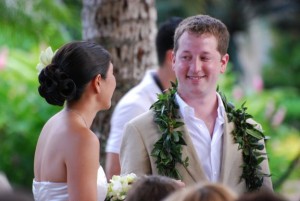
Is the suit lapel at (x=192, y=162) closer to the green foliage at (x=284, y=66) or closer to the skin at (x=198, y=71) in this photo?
the skin at (x=198, y=71)

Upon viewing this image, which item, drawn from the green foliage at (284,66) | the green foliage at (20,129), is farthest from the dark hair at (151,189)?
the green foliage at (284,66)

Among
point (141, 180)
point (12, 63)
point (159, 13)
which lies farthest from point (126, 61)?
point (159, 13)

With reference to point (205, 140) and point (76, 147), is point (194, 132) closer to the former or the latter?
point (205, 140)

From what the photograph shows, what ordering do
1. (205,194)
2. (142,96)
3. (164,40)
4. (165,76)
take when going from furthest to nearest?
1. (164,40)
2. (165,76)
3. (142,96)
4. (205,194)

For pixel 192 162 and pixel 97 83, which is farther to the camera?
pixel 192 162

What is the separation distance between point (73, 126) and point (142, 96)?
6.02 ft

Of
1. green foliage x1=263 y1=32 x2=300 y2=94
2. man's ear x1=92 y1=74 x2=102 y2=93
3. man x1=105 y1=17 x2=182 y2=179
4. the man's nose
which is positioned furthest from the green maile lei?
green foliage x1=263 y1=32 x2=300 y2=94

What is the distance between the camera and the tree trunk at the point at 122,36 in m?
8.65

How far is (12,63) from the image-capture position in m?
15.0

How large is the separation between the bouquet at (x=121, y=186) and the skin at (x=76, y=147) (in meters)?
0.27

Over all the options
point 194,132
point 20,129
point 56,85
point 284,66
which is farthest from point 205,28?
point 284,66

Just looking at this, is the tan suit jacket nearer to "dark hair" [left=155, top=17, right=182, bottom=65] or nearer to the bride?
the bride

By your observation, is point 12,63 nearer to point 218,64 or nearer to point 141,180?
point 218,64

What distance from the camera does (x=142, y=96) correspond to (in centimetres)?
717
